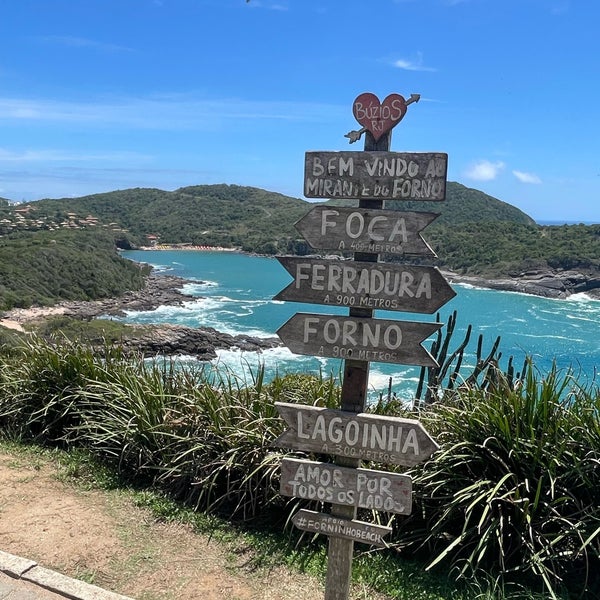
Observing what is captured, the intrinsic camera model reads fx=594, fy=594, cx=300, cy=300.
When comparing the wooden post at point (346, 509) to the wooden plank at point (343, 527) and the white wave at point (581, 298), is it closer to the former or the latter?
the wooden plank at point (343, 527)

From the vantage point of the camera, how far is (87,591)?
3.05 m

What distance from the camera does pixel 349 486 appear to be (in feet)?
8.97

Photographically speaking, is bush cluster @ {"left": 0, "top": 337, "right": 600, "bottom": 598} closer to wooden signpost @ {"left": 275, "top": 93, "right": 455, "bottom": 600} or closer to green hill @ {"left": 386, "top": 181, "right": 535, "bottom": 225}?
wooden signpost @ {"left": 275, "top": 93, "right": 455, "bottom": 600}

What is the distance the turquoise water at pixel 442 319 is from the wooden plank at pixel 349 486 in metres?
20.8

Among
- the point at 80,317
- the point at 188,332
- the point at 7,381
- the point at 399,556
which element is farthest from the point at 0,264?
the point at 399,556

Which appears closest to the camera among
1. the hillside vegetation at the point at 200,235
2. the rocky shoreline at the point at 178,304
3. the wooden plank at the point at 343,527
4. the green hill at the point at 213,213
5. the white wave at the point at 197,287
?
the wooden plank at the point at 343,527

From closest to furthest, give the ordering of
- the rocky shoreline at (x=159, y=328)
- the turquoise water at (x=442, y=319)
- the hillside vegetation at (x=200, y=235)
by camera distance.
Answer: the turquoise water at (x=442, y=319)
the rocky shoreline at (x=159, y=328)
the hillside vegetation at (x=200, y=235)

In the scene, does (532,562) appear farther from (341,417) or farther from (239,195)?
(239,195)

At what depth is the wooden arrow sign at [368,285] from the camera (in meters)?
2.55

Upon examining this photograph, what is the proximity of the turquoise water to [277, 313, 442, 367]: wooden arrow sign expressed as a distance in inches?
826

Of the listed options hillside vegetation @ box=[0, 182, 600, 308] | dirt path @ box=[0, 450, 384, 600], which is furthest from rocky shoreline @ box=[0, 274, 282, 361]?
dirt path @ box=[0, 450, 384, 600]

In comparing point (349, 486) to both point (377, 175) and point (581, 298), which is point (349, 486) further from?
point (581, 298)

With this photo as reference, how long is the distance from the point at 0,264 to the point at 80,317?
13.9 m

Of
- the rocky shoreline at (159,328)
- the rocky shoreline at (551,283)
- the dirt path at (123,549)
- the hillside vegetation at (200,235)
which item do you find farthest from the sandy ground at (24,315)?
the rocky shoreline at (551,283)
